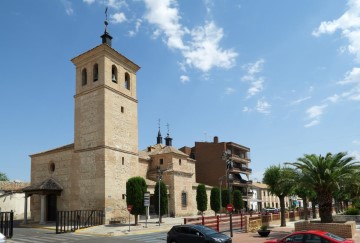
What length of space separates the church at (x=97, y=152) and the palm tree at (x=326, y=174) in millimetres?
16354

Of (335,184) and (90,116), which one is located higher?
(90,116)

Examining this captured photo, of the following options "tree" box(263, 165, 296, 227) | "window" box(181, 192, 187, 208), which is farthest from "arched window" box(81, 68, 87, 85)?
"tree" box(263, 165, 296, 227)

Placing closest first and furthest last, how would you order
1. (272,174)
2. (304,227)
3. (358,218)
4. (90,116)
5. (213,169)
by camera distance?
(304,227) < (272,174) < (358,218) < (90,116) < (213,169)

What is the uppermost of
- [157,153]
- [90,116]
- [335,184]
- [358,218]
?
[90,116]

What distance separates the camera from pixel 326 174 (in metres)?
22.5

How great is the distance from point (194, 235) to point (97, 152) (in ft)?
69.8

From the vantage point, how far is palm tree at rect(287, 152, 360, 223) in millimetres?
22516

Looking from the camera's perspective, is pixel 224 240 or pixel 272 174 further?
pixel 272 174

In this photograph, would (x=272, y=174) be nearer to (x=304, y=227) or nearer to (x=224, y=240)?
(x=304, y=227)

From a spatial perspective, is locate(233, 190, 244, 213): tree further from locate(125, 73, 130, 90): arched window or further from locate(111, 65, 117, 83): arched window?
locate(111, 65, 117, 83): arched window

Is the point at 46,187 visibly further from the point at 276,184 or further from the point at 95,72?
the point at 276,184

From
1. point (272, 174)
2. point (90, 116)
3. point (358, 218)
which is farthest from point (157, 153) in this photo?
point (358, 218)

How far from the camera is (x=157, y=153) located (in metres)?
47.6

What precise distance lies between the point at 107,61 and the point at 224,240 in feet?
87.6
